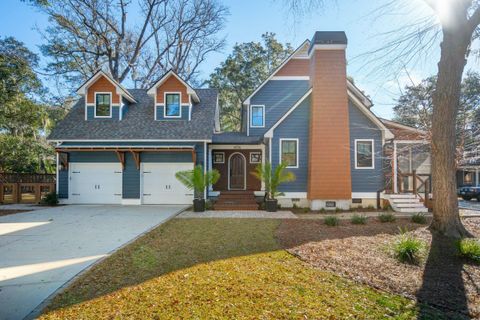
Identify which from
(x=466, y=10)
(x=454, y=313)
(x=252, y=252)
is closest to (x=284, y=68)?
(x=466, y=10)

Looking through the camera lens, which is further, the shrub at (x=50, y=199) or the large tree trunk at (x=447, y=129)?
the shrub at (x=50, y=199)

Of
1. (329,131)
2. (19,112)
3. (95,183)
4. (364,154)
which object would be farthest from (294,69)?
(19,112)

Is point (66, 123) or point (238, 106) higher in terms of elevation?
point (238, 106)

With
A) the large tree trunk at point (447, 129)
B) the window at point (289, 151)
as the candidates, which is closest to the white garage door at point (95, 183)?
the window at point (289, 151)

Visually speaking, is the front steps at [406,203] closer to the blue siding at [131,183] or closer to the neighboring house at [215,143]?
the neighboring house at [215,143]

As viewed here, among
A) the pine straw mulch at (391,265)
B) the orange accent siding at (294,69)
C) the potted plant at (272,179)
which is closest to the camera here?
the pine straw mulch at (391,265)

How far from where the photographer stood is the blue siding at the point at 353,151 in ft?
40.1

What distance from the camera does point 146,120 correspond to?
1393 cm

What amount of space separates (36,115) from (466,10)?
21716mm

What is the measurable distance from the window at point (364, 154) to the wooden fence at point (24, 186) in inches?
598

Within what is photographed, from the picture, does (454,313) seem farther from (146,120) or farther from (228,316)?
(146,120)

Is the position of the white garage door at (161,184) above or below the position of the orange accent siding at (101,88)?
below

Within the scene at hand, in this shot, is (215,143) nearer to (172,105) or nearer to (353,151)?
(172,105)

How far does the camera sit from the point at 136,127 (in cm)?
1348
